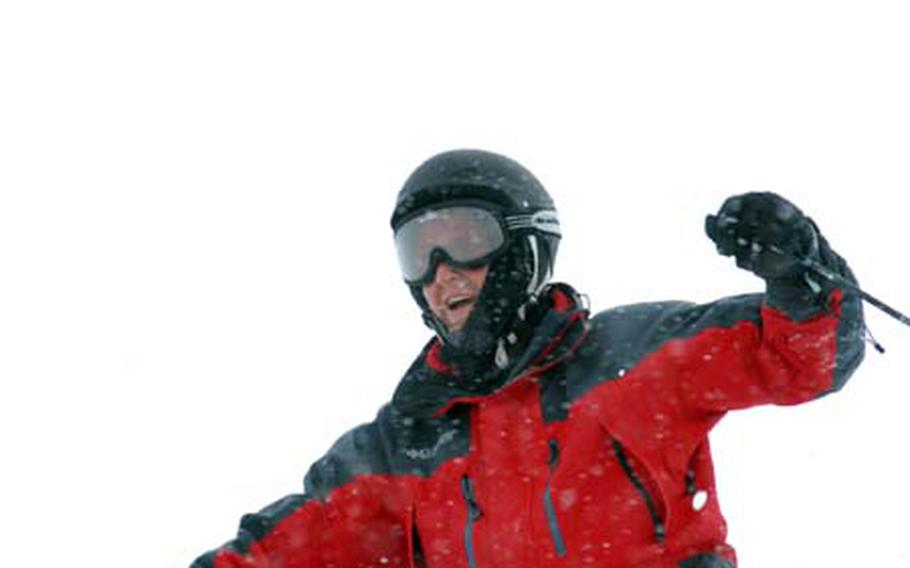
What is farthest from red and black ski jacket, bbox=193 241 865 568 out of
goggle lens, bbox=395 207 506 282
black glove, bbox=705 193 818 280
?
goggle lens, bbox=395 207 506 282

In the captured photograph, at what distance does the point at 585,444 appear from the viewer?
5410mm

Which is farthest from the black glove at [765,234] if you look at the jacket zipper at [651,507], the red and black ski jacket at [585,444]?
the jacket zipper at [651,507]

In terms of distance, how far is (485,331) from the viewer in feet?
19.0

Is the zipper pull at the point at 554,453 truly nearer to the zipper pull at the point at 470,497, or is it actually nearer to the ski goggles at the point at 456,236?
the zipper pull at the point at 470,497

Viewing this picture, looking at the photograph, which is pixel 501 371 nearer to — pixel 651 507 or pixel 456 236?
pixel 456 236

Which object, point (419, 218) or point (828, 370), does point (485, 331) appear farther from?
point (828, 370)

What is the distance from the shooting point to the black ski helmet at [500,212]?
584 centimetres

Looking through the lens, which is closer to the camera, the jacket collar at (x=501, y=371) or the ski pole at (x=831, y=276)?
the ski pole at (x=831, y=276)

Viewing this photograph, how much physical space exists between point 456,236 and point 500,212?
0.49 ft

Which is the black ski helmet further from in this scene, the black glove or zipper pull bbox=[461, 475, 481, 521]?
the black glove

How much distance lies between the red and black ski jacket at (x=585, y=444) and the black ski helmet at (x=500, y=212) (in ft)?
0.61

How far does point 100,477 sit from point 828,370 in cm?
1582

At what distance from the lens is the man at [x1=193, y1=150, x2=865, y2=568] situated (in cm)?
506

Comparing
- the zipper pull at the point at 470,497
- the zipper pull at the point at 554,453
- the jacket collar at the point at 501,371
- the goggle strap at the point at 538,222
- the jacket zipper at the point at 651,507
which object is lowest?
the jacket zipper at the point at 651,507
